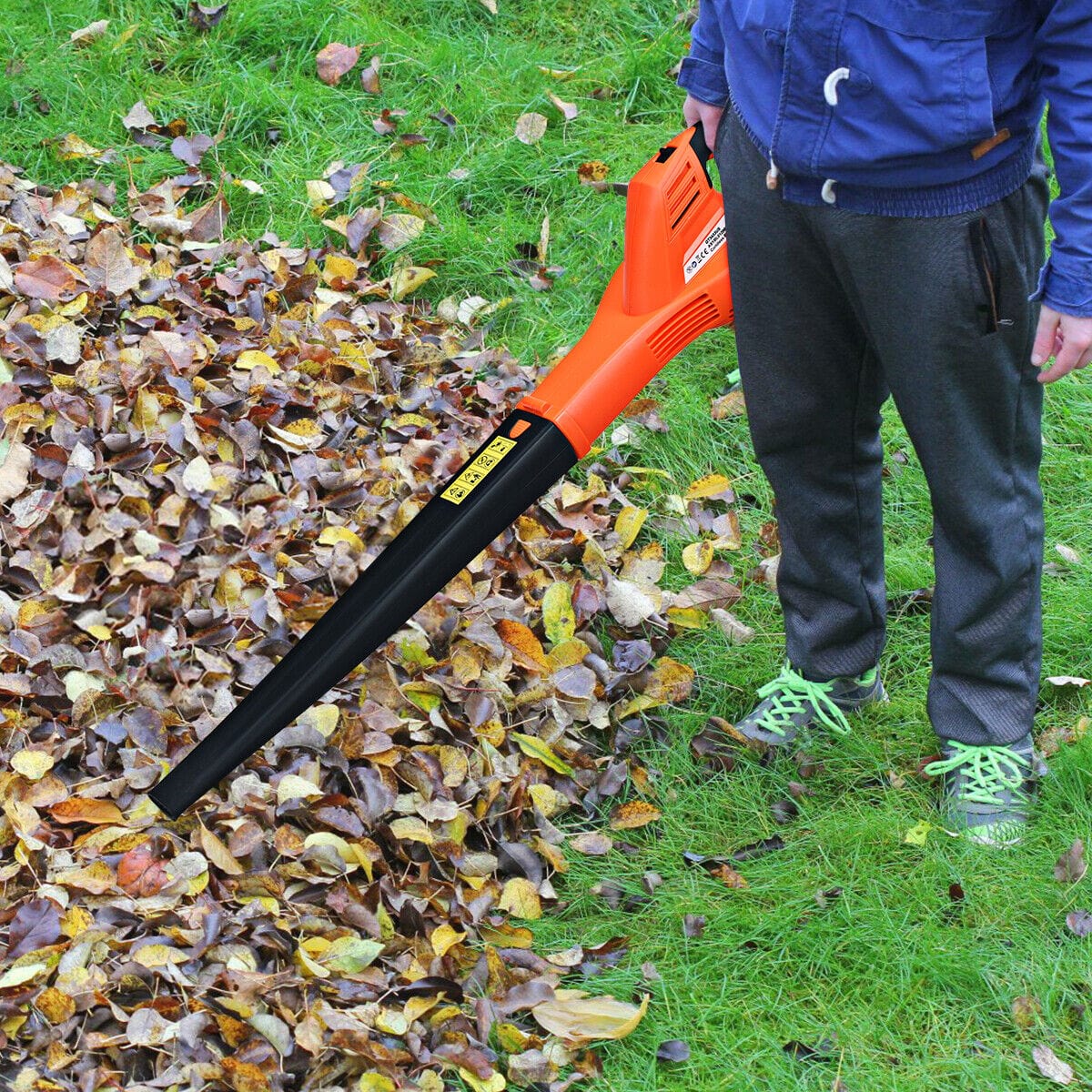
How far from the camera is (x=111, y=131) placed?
3.92 metres

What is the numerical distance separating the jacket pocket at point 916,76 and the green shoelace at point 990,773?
1.17 m

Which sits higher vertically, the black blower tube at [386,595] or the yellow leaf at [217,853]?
the black blower tube at [386,595]

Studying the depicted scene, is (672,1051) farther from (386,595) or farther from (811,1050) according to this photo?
(386,595)

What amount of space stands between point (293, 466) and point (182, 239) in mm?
1103

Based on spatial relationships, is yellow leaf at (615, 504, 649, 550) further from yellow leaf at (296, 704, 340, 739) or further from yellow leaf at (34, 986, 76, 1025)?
yellow leaf at (34, 986, 76, 1025)

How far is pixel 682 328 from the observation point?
7.68 feet

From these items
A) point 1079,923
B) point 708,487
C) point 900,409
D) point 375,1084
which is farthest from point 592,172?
point 375,1084

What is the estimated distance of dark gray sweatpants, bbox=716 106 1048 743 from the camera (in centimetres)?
187

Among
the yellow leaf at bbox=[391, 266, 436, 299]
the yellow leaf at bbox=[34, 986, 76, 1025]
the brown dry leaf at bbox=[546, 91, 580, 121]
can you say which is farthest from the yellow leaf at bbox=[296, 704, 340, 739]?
the brown dry leaf at bbox=[546, 91, 580, 121]

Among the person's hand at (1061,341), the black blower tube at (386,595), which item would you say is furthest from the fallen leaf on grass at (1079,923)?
the black blower tube at (386,595)

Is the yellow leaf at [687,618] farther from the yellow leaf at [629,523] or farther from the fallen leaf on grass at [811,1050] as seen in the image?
the fallen leaf on grass at [811,1050]

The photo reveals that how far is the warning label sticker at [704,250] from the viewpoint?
7.72 feet

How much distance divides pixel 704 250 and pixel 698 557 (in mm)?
870

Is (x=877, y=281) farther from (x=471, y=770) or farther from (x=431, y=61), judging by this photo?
(x=431, y=61)
